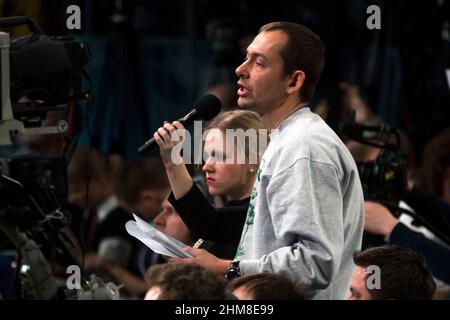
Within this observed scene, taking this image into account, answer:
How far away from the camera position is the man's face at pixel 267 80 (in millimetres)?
2910

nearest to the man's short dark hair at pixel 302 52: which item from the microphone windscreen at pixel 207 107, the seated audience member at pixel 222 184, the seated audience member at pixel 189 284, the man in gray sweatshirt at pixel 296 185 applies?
the man in gray sweatshirt at pixel 296 185

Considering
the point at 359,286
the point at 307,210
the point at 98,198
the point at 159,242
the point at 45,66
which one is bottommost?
the point at 98,198

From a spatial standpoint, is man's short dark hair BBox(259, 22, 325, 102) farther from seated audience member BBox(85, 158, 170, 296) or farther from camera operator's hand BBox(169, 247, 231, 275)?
seated audience member BBox(85, 158, 170, 296)

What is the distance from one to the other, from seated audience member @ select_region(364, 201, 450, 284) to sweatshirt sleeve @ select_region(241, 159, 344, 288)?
0.97 m

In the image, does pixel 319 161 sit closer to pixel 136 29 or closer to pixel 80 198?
pixel 80 198

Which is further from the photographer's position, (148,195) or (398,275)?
(148,195)

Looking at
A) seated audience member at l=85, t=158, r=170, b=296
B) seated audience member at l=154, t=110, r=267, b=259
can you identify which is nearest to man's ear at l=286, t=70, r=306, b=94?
seated audience member at l=154, t=110, r=267, b=259

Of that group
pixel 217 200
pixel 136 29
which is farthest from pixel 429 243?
pixel 136 29

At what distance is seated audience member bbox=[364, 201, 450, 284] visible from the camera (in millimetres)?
3662

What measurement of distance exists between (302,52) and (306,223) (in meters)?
0.46

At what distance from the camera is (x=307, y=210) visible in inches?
106
